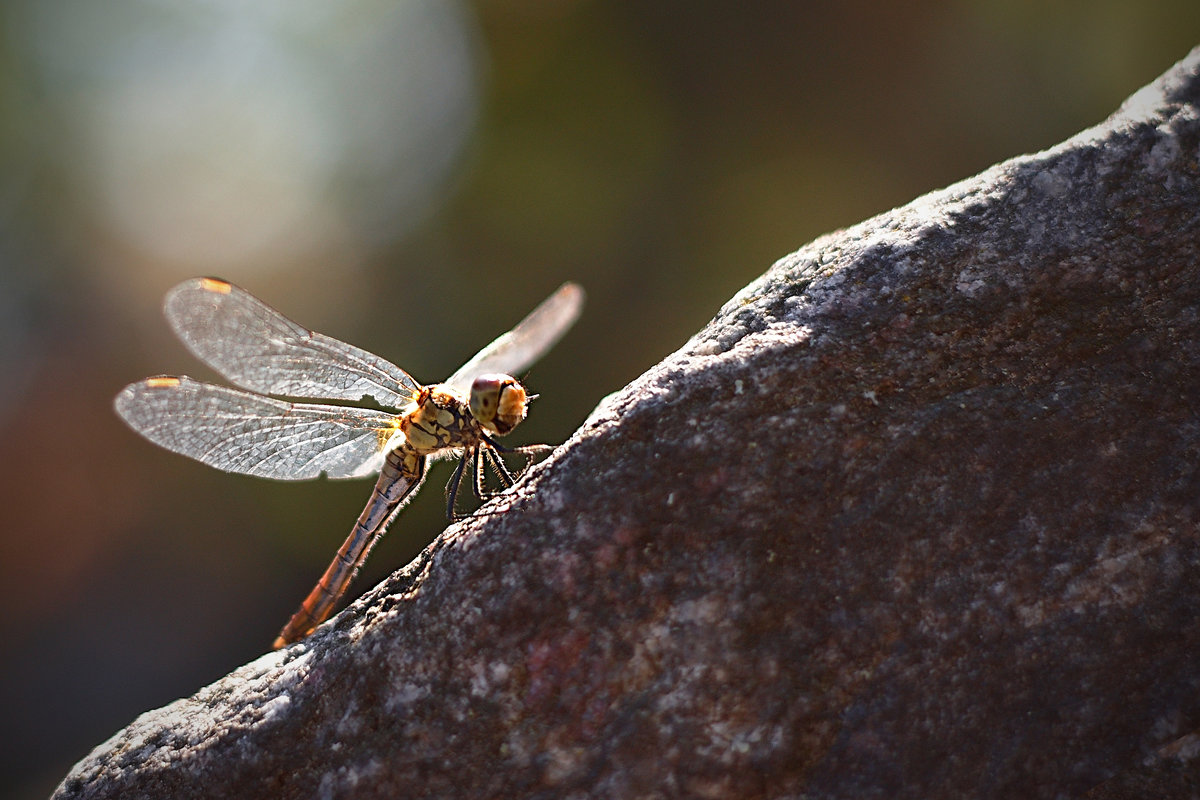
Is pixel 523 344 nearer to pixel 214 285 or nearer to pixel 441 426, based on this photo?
pixel 441 426

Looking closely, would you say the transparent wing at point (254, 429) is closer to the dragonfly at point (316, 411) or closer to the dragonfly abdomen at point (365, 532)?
the dragonfly at point (316, 411)

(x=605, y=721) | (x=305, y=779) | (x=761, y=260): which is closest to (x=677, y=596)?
(x=605, y=721)

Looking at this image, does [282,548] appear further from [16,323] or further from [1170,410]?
[1170,410]

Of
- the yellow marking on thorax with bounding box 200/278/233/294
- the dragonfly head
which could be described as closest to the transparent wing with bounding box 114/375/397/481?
the yellow marking on thorax with bounding box 200/278/233/294

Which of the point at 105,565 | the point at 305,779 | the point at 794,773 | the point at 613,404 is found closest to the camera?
the point at 794,773

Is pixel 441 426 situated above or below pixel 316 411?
below

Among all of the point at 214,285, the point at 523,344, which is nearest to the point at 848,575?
the point at 523,344
